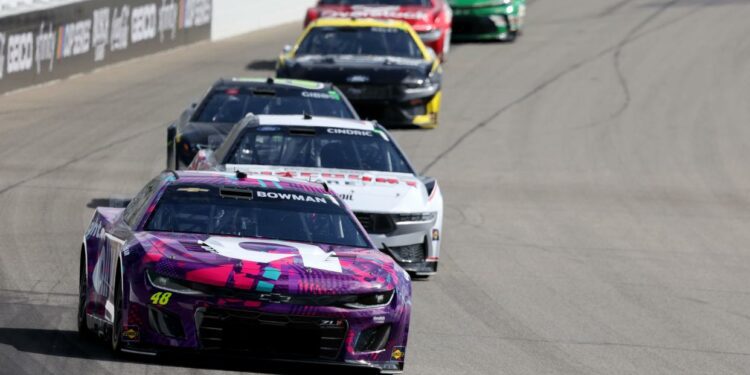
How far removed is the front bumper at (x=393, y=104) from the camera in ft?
71.8

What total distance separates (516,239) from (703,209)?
3.70 meters

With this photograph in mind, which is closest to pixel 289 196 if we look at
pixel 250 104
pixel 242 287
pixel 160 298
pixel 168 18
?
pixel 242 287

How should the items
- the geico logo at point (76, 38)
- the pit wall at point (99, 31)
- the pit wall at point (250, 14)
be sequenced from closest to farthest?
the pit wall at point (99, 31) < the geico logo at point (76, 38) < the pit wall at point (250, 14)

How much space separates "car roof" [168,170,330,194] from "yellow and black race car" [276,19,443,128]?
11325mm

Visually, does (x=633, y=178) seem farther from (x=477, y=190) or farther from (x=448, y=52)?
(x=448, y=52)

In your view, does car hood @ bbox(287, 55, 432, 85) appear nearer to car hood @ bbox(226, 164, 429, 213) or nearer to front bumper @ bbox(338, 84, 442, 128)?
front bumper @ bbox(338, 84, 442, 128)

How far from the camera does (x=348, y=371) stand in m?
9.30

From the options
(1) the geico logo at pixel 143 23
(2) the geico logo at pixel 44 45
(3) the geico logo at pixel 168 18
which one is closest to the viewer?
(2) the geico logo at pixel 44 45

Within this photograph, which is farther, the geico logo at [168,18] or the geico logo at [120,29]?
the geico logo at [168,18]

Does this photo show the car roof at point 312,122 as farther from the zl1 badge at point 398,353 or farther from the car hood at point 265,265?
the zl1 badge at point 398,353

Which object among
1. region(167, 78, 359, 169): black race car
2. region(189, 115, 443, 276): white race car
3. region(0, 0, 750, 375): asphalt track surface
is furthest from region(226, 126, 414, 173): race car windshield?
region(167, 78, 359, 169): black race car

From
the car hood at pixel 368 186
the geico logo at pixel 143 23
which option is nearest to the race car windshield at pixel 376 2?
the geico logo at pixel 143 23

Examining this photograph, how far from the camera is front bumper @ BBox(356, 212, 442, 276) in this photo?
1271 cm

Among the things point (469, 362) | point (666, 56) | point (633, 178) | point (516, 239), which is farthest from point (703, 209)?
point (666, 56)
